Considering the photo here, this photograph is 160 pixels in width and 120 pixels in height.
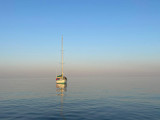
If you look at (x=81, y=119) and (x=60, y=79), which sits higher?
(x=60, y=79)

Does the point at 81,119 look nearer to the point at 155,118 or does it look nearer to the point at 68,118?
the point at 68,118

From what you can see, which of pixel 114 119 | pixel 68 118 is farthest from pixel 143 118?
pixel 68 118

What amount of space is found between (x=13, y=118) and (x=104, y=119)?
1131 centimetres

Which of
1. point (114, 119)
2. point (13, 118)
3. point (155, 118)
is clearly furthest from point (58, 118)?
point (155, 118)

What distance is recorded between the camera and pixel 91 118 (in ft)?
54.0

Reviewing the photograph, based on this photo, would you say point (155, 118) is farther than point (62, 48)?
No

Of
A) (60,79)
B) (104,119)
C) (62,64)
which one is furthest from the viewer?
(62,64)

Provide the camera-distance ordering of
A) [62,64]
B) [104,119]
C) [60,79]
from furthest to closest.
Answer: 1. [62,64]
2. [60,79]
3. [104,119]

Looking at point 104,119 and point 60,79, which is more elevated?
point 60,79

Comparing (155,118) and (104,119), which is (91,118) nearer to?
(104,119)

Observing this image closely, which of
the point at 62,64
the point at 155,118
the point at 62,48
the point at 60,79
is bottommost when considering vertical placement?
the point at 155,118

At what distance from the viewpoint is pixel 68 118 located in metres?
16.6

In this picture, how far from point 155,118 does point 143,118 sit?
1528mm

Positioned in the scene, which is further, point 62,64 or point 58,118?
point 62,64
